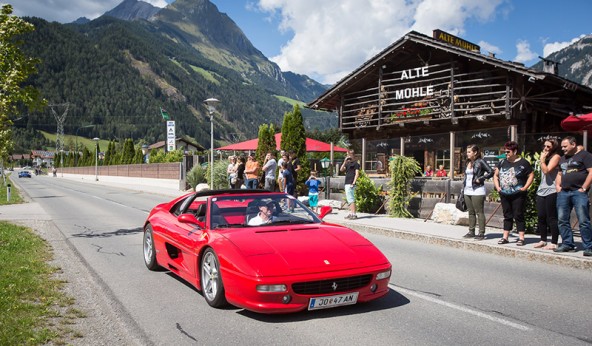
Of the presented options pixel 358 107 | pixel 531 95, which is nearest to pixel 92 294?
pixel 531 95

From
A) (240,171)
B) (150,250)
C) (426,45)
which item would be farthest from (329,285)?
(426,45)

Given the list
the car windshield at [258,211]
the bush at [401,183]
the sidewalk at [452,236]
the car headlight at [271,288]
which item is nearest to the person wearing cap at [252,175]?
the sidewalk at [452,236]

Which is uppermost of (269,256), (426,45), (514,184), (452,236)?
(426,45)

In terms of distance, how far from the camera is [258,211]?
6.05m

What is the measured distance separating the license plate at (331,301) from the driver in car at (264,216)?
1.43 meters

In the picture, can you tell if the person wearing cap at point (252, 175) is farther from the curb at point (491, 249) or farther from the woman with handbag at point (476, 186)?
the woman with handbag at point (476, 186)

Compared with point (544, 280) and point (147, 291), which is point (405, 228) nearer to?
point (544, 280)

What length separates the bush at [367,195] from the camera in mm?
15750

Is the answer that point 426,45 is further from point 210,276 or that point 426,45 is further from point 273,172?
point 210,276

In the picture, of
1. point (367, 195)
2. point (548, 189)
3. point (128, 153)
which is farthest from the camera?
point (128, 153)

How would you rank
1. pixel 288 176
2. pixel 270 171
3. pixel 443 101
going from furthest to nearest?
pixel 443 101, pixel 270 171, pixel 288 176

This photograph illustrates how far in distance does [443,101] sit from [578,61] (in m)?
191

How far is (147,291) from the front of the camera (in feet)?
20.4

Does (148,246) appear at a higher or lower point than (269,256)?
lower
